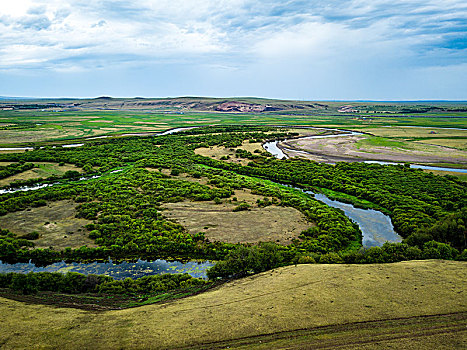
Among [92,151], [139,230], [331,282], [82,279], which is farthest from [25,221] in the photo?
Result: [92,151]

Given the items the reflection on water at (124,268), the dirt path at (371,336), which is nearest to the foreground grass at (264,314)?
the dirt path at (371,336)

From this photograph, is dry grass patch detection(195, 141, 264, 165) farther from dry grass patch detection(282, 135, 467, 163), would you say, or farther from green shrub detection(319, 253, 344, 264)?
green shrub detection(319, 253, 344, 264)

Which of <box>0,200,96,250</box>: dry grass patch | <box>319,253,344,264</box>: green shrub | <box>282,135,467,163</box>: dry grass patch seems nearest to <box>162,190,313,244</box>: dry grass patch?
<box>319,253,344,264</box>: green shrub

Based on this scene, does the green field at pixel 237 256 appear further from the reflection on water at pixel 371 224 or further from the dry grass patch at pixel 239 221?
the reflection on water at pixel 371 224

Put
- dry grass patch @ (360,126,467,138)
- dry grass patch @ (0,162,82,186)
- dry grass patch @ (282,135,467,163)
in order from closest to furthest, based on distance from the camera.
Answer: dry grass patch @ (0,162,82,186), dry grass patch @ (282,135,467,163), dry grass patch @ (360,126,467,138)

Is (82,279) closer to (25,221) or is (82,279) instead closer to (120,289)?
(120,289)

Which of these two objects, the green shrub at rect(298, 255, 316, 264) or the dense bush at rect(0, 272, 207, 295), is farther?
the green shrub at rect(298, 255, 316, 264)
